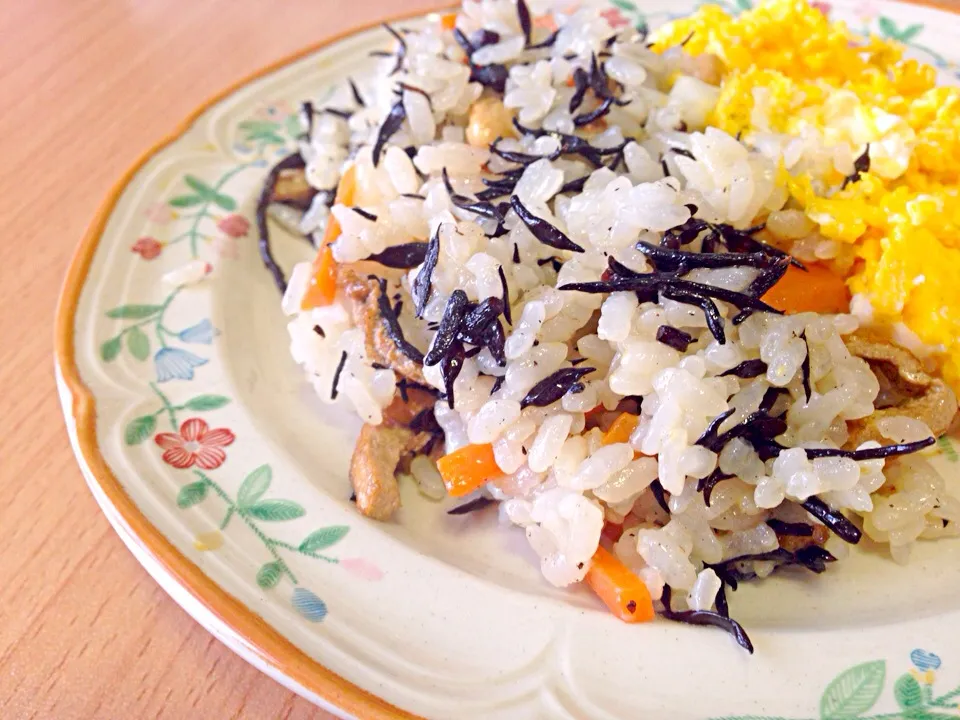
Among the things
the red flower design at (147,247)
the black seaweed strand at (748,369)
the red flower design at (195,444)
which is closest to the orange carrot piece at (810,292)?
the black seaweed strand at (748,369)

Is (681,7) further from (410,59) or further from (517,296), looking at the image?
(517,296)

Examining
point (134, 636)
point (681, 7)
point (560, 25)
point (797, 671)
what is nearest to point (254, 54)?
point (560, 25)

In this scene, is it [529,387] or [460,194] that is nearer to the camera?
[529,387]

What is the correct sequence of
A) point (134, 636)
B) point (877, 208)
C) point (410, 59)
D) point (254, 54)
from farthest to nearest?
point (254, 54)
point (410, 59)
point (877, 208)
point (134, 636)

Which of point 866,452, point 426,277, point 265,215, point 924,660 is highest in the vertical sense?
point 426,277

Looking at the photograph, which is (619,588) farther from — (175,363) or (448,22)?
(448,22)

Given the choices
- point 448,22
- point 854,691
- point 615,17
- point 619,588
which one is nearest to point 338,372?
point 619,588
